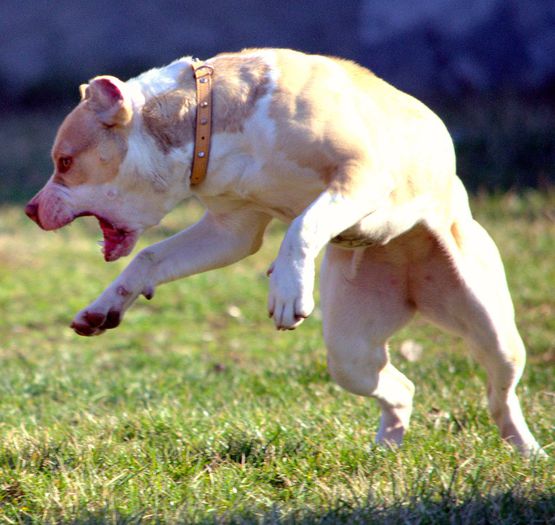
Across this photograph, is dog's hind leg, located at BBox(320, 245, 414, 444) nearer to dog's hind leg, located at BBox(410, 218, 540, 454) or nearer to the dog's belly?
dog's hind leg, located at BBox(410, 218, 540, 454)

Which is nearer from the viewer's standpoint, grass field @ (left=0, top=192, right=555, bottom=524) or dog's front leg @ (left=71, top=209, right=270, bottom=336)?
grass field @ (left=0, top=192, right=555, bottom=524)

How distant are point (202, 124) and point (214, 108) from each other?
73 millimetres

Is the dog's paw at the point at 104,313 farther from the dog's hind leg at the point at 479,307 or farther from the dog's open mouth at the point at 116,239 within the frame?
the dog's hind leg at the point at 479,307

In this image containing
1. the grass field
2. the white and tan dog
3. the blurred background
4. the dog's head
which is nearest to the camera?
the grass field

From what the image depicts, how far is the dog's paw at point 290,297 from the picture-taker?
325 centimetres

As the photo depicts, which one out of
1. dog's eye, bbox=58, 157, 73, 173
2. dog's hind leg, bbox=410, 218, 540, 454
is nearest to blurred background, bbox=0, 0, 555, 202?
dog's hind leg, bbox=410, 218, 540, 454

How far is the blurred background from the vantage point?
10.5 meters

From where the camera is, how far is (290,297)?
10.7ft

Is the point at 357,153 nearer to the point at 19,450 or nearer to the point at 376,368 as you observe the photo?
the point at 376,368

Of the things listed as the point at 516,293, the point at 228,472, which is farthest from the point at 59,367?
the point at 516,293

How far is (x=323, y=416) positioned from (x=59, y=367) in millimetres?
2007

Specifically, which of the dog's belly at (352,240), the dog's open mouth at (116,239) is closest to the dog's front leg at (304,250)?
the dog's belly at (352,240)

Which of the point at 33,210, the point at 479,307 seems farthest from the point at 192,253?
the point at 479,307

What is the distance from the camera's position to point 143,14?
45.9 ft
